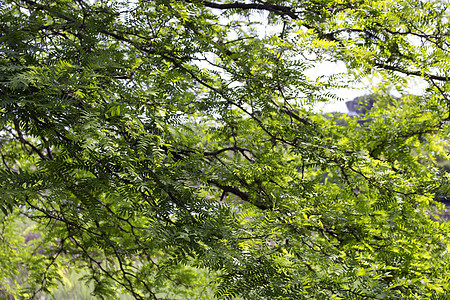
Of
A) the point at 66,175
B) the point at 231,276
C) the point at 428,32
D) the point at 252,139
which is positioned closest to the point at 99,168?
the point at 66,175

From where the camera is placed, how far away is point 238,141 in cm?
279

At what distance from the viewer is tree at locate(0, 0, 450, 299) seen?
125 cm

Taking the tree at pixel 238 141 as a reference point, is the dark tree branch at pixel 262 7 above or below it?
above

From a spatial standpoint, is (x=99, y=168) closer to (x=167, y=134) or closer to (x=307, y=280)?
(x=167, y=134)

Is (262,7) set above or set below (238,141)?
above

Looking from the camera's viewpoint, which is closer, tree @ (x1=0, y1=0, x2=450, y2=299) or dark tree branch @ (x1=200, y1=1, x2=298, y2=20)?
tree @ (x1=0, y1=0, x2=450, y2=299)

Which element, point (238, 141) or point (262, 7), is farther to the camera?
point (238, 141)

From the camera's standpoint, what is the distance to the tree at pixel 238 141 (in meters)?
1.25

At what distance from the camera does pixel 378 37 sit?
2047 millimetres

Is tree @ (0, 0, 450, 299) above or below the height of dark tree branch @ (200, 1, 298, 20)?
below

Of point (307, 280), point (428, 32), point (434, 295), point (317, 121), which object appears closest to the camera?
point (307, 280)

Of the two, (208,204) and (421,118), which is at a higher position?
(421,118)

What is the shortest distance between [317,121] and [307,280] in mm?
1534

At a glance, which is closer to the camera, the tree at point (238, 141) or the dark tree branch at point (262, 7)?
the tree at point (238, 141)
